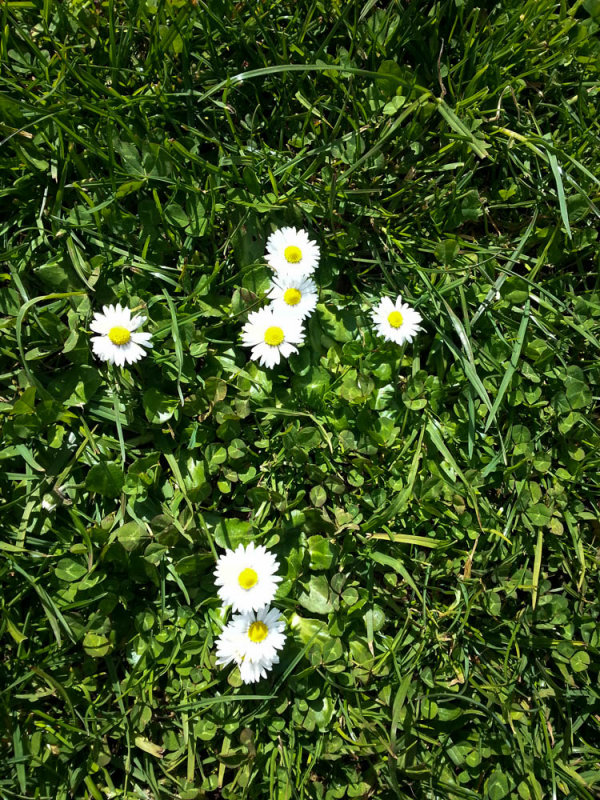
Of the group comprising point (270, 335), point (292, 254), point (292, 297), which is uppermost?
point (292, 254)

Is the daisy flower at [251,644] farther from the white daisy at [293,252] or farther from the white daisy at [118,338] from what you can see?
the white daisy at [293,252]

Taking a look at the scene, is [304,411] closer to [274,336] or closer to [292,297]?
[274,336]

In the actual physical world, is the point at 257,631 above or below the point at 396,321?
below

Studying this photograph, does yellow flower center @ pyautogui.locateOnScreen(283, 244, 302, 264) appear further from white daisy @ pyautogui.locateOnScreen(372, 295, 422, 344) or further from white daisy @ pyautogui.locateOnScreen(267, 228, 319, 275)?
white daisy @ pyautogui.locateOnScreen(372, 295, 422, 344)

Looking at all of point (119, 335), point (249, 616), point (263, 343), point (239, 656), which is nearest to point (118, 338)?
point (119, 335)

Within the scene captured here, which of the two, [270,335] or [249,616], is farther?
[270,335]

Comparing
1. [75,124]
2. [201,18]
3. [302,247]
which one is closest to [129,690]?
[302,247]

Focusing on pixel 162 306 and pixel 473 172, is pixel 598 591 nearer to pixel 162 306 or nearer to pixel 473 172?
pixel 473 172

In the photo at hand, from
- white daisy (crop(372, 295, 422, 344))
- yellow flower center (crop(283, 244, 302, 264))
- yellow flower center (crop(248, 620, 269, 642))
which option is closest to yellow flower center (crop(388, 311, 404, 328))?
white daisy (crop(372, 295, 422, 344))
